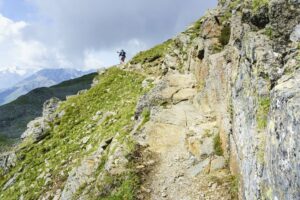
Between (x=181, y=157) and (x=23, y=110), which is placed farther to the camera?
(x=23, y=110)

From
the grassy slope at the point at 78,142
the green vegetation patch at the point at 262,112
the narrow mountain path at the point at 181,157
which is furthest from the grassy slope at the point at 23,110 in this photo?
the green vegetation patch at the point at 262,112

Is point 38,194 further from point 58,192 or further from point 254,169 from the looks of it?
point 254,169

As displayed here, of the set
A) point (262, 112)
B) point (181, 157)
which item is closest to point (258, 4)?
point (262, 112)

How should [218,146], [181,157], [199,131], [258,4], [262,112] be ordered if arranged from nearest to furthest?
[262,112], [258,4], [218,146], [181,157], [199,131]

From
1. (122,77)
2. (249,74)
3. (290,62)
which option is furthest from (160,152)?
(122,77)

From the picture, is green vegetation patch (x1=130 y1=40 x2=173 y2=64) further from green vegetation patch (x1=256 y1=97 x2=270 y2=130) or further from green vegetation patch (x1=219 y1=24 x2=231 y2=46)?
green vegetation patch (x1=256 y1=97 x2=270 y2=130)

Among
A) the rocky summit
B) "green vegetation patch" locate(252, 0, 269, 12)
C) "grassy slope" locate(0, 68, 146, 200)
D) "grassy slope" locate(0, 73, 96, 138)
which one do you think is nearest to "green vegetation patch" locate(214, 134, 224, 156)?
the rocky summit

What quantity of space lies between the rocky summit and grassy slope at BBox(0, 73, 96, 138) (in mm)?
65960

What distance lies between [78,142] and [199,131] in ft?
43.4

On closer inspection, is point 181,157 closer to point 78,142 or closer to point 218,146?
point 218,146

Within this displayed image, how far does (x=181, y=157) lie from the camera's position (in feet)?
74.7

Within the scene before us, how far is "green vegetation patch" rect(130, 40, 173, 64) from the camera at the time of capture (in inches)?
2004

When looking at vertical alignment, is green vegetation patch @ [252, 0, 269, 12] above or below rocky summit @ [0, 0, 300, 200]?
above

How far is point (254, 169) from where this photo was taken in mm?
14664
